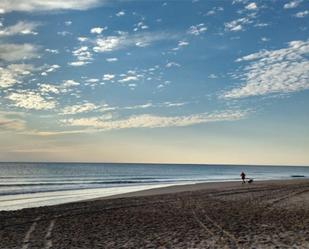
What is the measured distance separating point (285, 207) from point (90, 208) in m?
10.7

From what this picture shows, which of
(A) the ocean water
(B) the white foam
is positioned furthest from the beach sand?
(A) the ocean water

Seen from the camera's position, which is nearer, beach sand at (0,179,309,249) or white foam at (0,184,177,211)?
beach sand at (0,179,309,249)

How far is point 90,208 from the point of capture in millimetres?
22641

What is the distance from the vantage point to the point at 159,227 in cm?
1520

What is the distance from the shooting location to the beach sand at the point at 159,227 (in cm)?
1220

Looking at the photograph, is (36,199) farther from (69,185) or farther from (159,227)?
(69,185)

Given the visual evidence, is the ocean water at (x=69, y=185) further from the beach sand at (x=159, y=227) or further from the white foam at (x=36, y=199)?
the beach sand at (x=159, y=227)

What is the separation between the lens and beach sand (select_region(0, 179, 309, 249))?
12.2 m

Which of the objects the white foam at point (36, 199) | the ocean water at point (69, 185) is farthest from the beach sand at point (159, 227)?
the ocean water at point (69, 185)

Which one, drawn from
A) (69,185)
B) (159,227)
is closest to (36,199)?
(159,227)

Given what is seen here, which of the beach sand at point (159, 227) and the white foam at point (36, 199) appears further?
the white foam at point (36, 199)

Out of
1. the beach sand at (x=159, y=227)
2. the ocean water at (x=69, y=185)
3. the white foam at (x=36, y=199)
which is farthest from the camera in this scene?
the ocean water at (x=69, y=185)

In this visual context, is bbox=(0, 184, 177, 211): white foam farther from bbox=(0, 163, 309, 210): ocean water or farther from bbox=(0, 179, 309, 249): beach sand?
bbox=(0, 179, 309, 249): beach sand

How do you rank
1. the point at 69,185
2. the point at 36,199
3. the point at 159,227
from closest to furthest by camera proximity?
1. the point at 159,227
2. the point at 36,199
3. the point at 69,185
